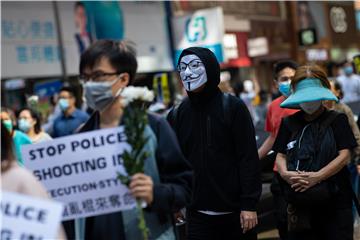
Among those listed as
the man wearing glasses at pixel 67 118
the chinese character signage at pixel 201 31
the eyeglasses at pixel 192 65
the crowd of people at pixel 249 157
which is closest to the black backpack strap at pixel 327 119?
the crowd of people at pixel 249 157

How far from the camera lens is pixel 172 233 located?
325cm

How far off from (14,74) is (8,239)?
15960 millimetres

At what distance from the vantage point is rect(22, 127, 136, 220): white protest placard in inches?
119

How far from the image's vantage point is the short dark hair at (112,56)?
315cm

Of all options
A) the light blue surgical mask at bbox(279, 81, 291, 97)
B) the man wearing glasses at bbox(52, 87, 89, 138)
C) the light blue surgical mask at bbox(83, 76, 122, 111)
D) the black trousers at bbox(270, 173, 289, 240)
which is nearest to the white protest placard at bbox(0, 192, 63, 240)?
the light blue surgical mask at bbox(83, 76, 122, 111)

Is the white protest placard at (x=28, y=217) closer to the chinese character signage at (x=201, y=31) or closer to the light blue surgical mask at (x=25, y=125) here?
the light blue surgical mask at (x=25, y=125)

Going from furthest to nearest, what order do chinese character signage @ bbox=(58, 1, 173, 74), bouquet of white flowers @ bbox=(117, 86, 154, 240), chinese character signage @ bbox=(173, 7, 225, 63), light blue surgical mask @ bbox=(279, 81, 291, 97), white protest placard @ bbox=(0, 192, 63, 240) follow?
chinese character signage @ bbox=(58, 1, 173, 74) → chinese character signage @ bbox=(173, 7, 225, 63) → light blue surgical mask @ bbox=(279, 81, 291, 97) → bouquet of white flowers @ bbox=(117, 86, 154, 240) → white protest placard @ bbox=(0, 192, 63, 240)

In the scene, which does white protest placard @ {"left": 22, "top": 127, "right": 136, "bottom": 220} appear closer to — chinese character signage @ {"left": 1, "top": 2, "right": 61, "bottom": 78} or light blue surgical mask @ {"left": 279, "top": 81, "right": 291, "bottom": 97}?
light blue surgical mask @ {"left": 279, "top": 81, "right": 291, "bottom": 97}

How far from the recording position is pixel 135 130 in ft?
9.55

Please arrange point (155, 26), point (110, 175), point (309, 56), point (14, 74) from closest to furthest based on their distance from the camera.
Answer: point (110, 175) → point (14, 74) → point (155, 26) → point (309, 56)

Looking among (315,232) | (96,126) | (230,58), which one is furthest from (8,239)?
(230,58)

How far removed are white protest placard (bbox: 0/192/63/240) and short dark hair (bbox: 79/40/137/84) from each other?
73cm

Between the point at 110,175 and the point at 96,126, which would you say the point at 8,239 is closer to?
the point at 110,175

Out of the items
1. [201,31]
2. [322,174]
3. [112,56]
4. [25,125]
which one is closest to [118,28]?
[201,31]
